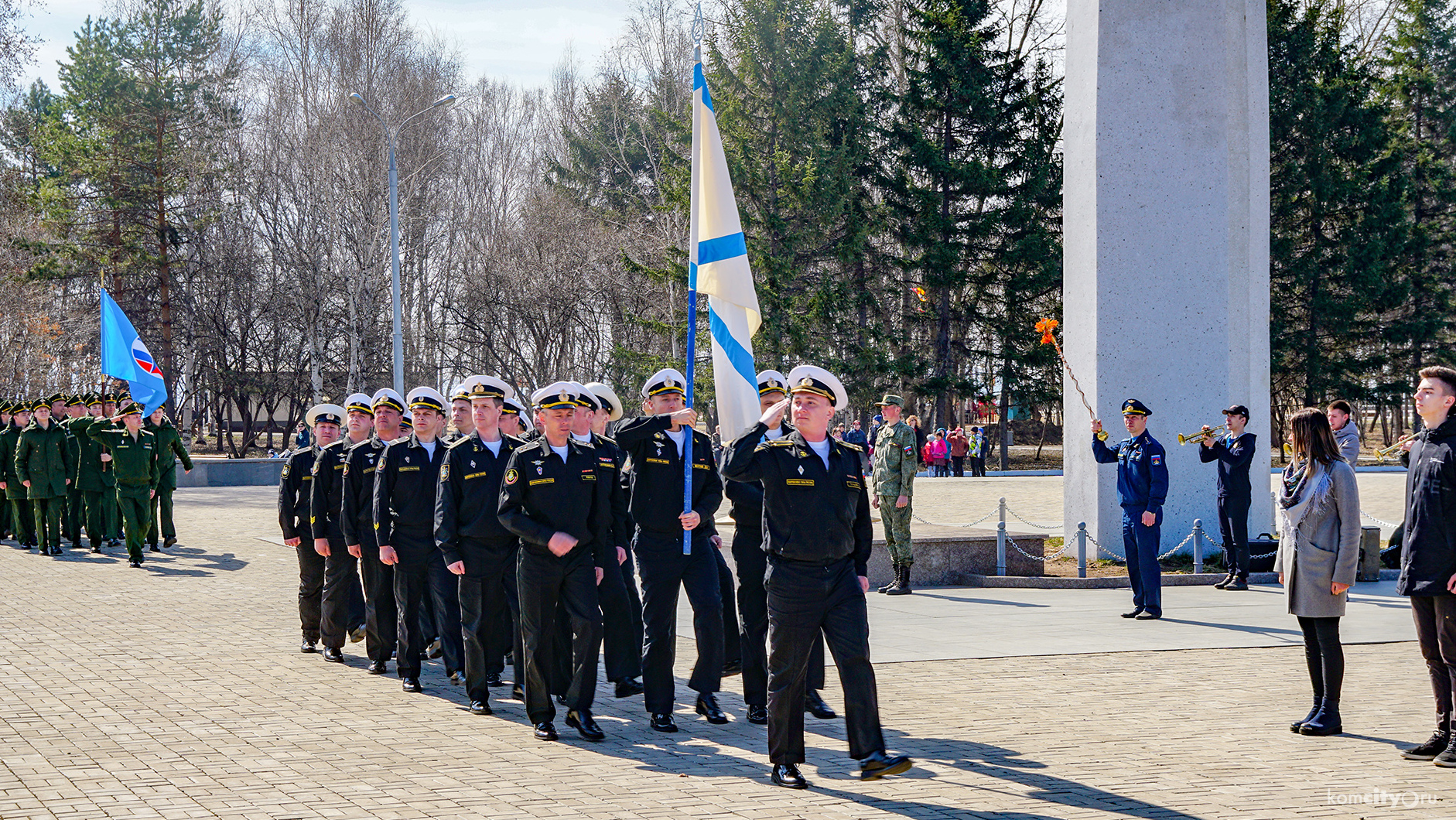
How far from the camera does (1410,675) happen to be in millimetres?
8922

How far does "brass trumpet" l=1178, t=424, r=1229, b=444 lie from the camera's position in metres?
14.3

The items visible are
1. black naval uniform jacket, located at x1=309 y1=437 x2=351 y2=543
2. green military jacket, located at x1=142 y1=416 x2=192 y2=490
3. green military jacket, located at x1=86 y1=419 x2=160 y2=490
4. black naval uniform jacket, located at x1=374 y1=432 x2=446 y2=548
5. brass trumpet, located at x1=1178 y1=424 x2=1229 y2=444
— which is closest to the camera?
black naval uniform jacket, located at x1=374 y1=432 x2=446 y2=548

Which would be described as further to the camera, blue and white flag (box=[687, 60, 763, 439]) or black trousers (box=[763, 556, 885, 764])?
blue and white flag (box=[687, 60, 763, 439])

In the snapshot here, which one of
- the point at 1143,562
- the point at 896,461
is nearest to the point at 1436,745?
the point at 1143,562

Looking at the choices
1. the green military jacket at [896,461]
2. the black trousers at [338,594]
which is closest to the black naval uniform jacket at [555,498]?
the black trousers at [338,594]

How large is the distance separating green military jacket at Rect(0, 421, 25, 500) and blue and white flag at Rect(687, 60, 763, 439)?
14.7m

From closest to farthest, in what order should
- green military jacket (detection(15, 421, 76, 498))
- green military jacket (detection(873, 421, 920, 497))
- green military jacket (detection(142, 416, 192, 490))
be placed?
green military jacket (detection(873, 421, 920, 497))
green military jacket (detection(142, 416, 192, 490))
green military jacket (detection(15, 421, 76, 498))

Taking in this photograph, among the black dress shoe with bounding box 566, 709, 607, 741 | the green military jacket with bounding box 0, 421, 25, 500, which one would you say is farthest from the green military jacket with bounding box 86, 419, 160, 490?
the black dress shoe with bounding box 566, 709, 607, 741

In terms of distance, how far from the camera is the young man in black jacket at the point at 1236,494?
13.8m

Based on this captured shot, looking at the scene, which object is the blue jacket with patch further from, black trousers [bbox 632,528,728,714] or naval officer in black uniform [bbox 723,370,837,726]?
black trousers [bbox 632,528,728,714]

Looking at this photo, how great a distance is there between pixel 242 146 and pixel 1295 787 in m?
49.4

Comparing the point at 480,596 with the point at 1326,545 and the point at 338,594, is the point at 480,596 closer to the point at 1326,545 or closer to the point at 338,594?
the point at 338,594

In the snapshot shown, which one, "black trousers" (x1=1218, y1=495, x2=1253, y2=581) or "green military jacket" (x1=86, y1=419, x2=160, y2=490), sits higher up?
"green military jacket" (x1=86, y1=419, x2=160, y2=490)

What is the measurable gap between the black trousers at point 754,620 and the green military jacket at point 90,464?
13508 mm
